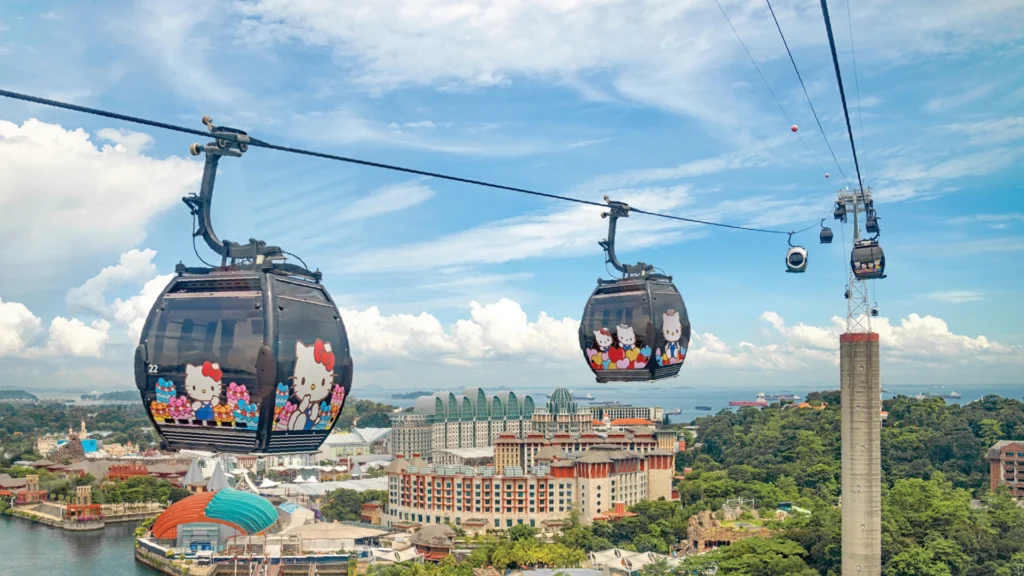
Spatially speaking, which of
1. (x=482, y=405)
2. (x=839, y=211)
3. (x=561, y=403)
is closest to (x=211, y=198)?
(x=839, y=211)

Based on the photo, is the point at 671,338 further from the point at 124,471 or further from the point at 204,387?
the point at 124,471

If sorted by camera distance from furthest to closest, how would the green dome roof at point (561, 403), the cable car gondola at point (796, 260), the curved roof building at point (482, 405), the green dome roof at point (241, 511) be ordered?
1. the curved roof building at point (482, 405)
2. the green dome roof at point (561, 403)
3. the green dome roof at point (241, 511)
4. the cable car gondola at point (796, 260)

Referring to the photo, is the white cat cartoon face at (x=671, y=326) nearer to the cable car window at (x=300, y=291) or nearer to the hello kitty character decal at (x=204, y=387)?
the cable car window at (x=300, y=291)

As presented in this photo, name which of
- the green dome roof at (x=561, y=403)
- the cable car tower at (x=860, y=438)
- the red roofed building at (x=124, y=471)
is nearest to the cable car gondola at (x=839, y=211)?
the cable car tower at (x=860, y=438)

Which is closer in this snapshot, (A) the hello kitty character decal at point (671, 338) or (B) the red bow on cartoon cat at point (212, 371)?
(B) the red bow on cartoon cat at point (212, 371)

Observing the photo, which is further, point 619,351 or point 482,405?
point 482,405
